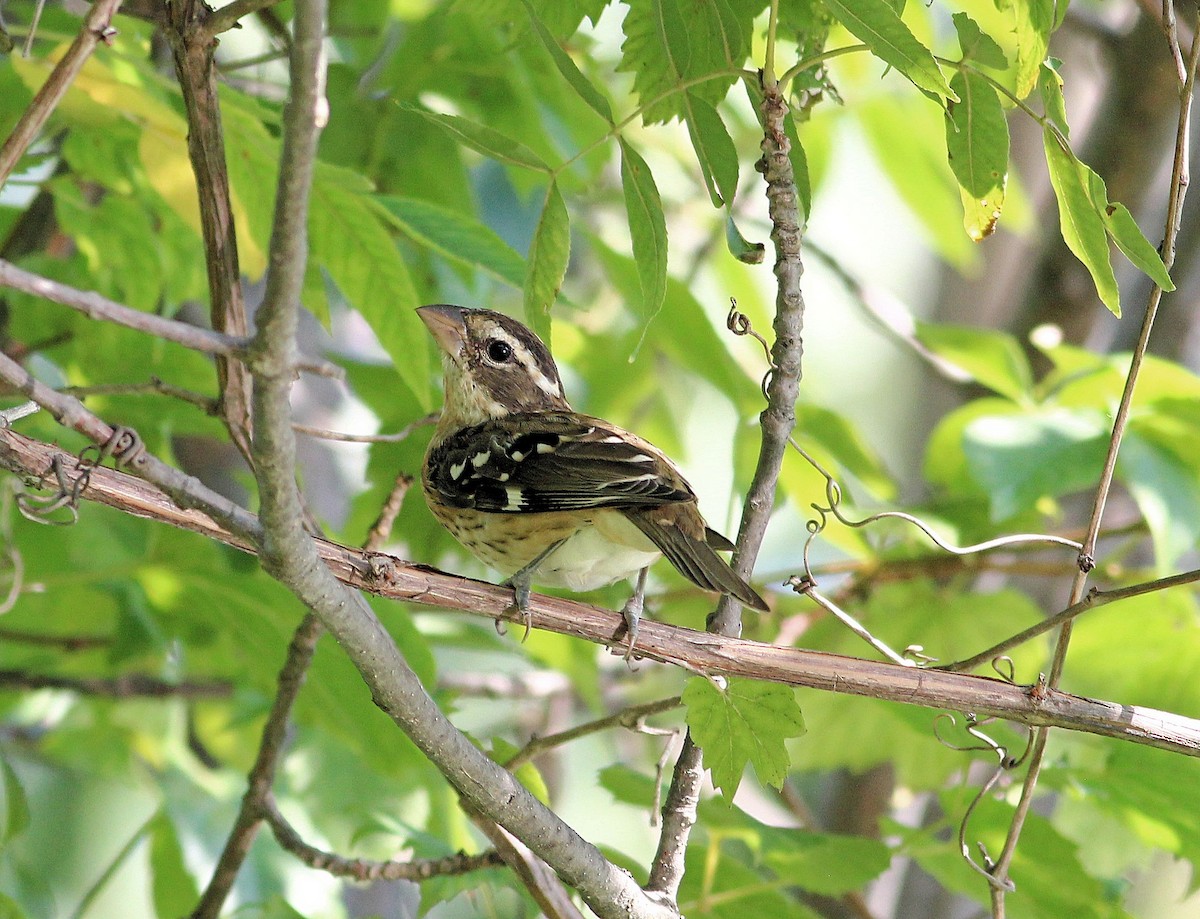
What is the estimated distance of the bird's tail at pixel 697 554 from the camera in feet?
6.52

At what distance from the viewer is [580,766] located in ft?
23.5

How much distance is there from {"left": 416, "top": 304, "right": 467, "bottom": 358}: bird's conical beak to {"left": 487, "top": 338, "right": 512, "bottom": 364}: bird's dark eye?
0.07 m


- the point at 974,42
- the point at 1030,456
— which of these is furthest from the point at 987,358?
the point at 974,42

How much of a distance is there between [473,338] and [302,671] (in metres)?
1.13

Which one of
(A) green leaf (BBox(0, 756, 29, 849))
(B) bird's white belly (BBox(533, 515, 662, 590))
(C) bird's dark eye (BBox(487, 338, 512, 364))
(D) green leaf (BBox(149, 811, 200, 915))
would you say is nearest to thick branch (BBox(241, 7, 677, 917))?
(B) bird's white belly (BBox(533, 515, 662, 590))

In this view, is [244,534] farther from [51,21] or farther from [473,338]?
[51,21]

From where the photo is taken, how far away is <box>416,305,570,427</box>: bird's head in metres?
3.19

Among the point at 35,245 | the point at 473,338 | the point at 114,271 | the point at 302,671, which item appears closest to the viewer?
the point at 302,671

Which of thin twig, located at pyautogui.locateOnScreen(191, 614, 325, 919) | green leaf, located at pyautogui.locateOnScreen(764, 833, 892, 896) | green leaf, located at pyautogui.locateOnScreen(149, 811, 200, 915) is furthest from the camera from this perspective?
green leaf, located at pyautogui.locateOnScreen(149, 811, 200, 915)

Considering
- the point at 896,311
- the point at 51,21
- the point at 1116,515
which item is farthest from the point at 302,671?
the point at 1116,515

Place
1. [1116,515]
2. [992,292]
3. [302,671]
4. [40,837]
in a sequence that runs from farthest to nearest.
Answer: [992,292] → [40,837] → [1116,515] → [302,671]

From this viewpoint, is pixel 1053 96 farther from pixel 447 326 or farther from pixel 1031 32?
pixel 447 326

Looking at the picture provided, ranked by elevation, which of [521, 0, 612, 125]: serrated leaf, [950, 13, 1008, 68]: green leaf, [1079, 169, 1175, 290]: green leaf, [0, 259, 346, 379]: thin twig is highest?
[950, 13, 1008, 68]: green leaf

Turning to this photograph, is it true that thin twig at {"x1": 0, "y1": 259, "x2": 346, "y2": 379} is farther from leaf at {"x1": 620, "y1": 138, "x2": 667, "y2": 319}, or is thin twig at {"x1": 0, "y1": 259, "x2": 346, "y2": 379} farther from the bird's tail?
the bird's tail
